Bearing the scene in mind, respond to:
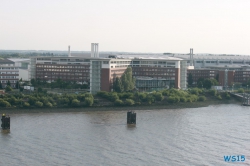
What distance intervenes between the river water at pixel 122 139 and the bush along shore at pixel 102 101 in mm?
696

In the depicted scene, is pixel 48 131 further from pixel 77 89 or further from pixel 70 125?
pixel 77 89

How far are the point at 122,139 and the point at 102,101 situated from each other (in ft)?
18.6

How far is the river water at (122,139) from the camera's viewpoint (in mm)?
9867

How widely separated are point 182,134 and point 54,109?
483 cm

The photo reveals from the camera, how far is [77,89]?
2041 centimetres

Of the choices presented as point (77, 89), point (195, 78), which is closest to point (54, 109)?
point (77, 89)

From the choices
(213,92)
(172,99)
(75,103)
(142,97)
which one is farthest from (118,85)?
(213,92)

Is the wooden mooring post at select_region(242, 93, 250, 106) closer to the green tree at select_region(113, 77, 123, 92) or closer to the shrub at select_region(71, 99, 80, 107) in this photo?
the green tree at select_region(113, 77, 123, 92)

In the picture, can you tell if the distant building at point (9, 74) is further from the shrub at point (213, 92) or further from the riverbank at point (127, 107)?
the shrub at point (213, 92)

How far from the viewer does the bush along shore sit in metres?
15.9

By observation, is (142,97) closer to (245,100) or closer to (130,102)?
(130,102)

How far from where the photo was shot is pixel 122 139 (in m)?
11.7

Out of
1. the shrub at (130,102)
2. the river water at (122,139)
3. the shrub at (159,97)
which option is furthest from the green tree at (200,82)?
the river water at (122,139)

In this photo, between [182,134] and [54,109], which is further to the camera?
[54,109]
